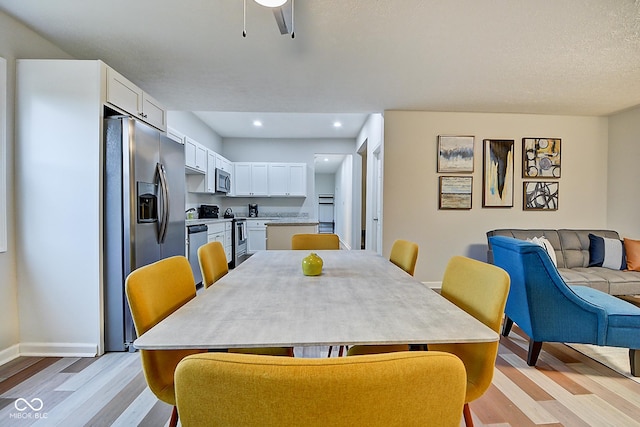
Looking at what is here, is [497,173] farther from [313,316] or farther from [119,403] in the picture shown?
[119,403]

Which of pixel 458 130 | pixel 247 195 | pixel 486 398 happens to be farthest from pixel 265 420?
pixel 247 195

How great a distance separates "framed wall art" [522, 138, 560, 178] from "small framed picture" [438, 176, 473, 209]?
2.62 feet

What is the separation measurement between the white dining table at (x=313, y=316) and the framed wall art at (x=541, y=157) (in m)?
3.60

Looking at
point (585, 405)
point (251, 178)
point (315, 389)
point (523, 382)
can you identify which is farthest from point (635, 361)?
point (251, 178)

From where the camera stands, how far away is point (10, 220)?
217cm

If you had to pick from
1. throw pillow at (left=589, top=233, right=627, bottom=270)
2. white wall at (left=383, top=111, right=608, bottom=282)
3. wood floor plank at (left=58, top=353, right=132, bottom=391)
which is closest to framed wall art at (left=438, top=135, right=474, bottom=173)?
white wall at (left=383, top=111, right=608, bottom=282)

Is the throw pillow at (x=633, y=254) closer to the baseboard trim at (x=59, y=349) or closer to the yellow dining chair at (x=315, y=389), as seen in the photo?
the yellow dining chair at (x=315, y=389)

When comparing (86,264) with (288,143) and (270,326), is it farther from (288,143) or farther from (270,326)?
(288,143)

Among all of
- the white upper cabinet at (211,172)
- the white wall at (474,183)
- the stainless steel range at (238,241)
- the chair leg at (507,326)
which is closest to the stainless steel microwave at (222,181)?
the white upper cabinet at (211,172)

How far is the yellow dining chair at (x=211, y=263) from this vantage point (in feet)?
5.37

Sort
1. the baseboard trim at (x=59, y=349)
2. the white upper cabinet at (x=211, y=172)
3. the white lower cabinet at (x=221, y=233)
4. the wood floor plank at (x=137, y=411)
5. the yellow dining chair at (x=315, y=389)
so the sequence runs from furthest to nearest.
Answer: the white upper cabinet at (x=211, y=172) < the white lower cabinet at (x=221, y=233) < the baseboard trim at (x=59, y=349) < the wood floor plank at (x=137, y=411) < the yellow dining chair at (x=315, y=389)
